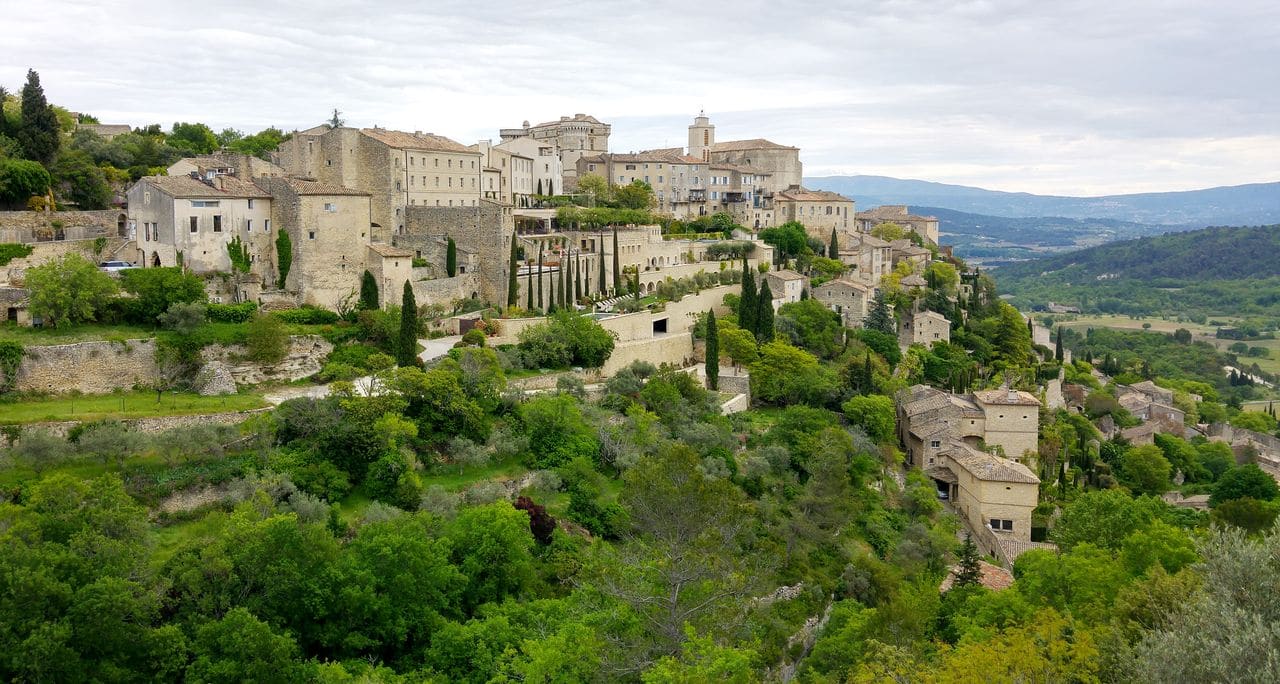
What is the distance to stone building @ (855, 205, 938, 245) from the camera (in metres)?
80.1

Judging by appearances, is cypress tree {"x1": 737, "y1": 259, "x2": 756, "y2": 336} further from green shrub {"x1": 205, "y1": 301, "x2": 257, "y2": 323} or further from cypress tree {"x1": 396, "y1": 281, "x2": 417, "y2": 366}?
green shrub {"x1": 205, "y1": 301, "x2": 257, "y2": 323}

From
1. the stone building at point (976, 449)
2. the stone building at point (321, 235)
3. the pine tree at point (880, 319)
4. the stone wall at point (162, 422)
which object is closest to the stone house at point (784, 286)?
the pine tree at point (880, 319)

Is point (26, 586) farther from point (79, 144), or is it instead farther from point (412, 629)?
point (79, 144)

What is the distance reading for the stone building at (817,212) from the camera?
70.0 meters

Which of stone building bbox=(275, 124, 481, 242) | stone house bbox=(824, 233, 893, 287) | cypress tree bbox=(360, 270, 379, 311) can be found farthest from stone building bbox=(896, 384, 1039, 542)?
stone building bbox=(275, 124, 481, 242)

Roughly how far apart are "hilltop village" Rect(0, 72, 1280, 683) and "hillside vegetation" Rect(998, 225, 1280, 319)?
104 m

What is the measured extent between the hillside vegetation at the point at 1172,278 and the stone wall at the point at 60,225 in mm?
137481

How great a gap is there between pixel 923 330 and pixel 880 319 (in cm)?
405

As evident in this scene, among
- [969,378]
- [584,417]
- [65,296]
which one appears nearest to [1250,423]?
[969,378]

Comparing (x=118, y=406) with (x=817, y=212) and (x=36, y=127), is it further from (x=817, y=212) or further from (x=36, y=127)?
(x=817, y=212)

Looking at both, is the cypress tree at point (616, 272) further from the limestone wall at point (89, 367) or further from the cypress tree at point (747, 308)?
the limestone wall at point (89, 367)

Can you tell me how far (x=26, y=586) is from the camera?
18.0 m

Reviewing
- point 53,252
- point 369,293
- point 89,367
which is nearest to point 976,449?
point 369,293

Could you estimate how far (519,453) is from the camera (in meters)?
31.2
